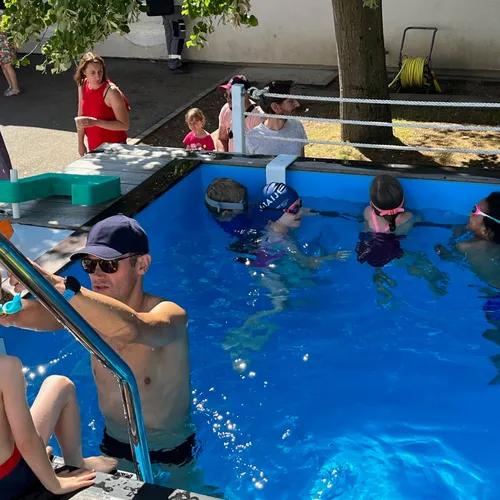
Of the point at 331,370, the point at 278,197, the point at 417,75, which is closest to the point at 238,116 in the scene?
the point at 278,197

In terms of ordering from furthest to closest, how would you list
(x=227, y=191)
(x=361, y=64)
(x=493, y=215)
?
(x=361, y=64)
(x=227, y=191)
(x=493, y=215)

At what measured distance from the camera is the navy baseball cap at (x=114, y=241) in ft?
12.3

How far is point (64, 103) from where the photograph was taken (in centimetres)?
1302

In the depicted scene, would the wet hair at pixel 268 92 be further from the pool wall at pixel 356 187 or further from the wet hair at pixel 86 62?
the wet hair at pixel 86 62

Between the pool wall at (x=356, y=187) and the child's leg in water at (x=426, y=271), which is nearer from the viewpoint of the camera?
the child's leg in water at (x=426, y=271)

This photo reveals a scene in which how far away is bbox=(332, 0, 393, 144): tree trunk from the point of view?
942 cm

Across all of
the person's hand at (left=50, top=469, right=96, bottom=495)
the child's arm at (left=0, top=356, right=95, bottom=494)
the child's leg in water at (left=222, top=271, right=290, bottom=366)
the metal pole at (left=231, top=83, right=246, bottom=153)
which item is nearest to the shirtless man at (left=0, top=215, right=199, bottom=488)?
the child's arm at (left=0, top=356, right=95, bottom=494)

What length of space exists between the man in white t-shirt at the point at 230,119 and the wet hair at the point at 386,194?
2004 millimetres

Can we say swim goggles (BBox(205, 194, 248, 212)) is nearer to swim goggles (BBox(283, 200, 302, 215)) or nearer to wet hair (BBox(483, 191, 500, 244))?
swim goggles (BBox(283, 200, 302, 215))

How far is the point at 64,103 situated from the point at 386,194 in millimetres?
7937

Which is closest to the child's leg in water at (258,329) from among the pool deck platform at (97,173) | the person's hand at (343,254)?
the person's hand at (343,254)

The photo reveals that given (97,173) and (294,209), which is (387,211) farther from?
(97,173)

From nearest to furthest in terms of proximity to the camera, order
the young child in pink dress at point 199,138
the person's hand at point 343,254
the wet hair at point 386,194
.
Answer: the wet hair at point 386,194 → the person's hand at point 343,254 → the young child in pink dress at point 199,138

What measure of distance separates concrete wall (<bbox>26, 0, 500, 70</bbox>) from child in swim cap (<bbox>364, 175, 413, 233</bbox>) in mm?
7452
